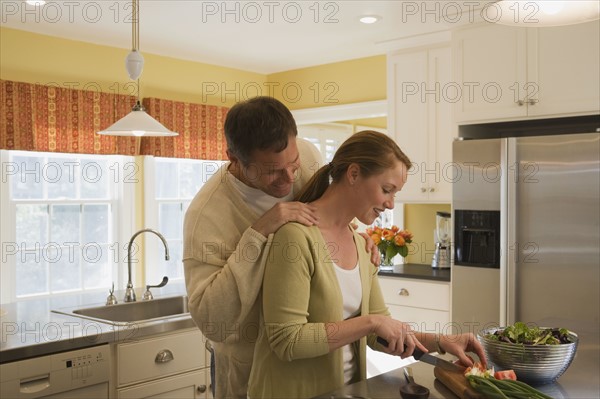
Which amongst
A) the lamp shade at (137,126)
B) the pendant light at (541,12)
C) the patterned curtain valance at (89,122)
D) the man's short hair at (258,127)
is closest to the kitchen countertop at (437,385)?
the man's short hair at (258,127)

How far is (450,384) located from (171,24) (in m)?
3.27

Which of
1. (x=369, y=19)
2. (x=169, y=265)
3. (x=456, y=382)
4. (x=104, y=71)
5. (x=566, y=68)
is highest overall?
(x=369, y=19)

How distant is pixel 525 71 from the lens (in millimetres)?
3752

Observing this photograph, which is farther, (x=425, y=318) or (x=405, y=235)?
(x=405, y=235)

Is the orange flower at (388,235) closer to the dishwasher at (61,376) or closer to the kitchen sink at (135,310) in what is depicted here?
the kitchen sink at (135,310)

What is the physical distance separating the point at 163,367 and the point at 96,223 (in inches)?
81.3

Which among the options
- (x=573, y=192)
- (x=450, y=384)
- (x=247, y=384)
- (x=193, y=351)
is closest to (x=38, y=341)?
(x=193, y=351)

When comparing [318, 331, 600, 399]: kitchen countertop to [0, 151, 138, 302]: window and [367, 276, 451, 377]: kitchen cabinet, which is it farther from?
[0, 151, 138, 302]: window

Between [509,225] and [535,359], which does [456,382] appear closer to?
[535,359]

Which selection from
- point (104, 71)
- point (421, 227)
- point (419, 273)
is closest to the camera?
point (419, 273)

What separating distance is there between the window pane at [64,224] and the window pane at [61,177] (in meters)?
0.09

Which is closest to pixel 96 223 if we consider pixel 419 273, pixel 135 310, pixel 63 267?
pixel 63 267

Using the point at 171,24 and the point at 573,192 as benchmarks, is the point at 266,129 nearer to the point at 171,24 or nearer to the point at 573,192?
the point at 573,192

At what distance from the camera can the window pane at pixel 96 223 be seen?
4684mm
